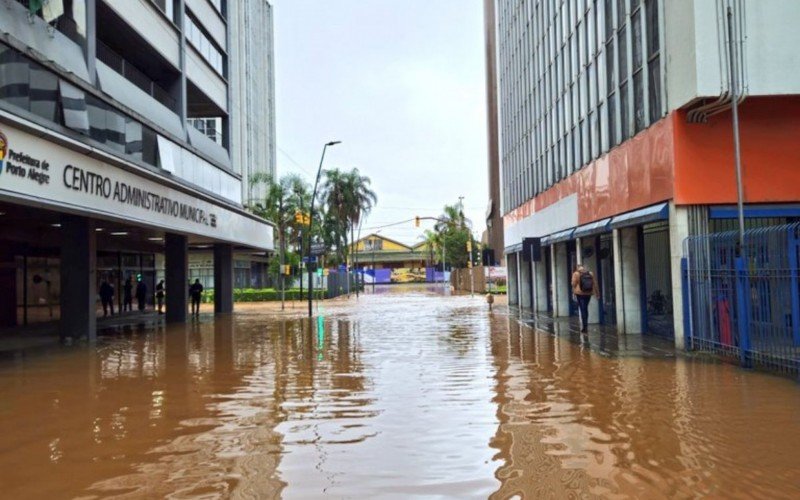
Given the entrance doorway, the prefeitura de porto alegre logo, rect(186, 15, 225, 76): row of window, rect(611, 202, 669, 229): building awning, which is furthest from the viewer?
rect(186, 15, 225, 76): row of window

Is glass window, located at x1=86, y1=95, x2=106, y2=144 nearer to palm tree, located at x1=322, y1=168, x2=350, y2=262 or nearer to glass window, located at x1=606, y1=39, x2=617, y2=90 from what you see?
glass window, located at x1=606, y1=39, x2=617, y2=90

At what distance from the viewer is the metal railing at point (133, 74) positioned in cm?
2216

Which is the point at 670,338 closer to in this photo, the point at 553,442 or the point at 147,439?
the point at 553,442

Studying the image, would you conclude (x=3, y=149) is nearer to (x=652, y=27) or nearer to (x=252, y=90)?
(x=652, y=27)

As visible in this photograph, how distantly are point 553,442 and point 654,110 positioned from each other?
1045 centimetres

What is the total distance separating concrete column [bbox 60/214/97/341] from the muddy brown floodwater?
13.8ft

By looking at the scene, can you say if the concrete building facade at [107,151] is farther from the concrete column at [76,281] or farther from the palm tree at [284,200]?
the palm tree at [284,200]

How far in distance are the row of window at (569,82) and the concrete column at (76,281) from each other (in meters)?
14.1

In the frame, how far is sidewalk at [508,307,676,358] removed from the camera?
13.8m

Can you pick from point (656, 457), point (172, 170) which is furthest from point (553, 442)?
point (172, 170)

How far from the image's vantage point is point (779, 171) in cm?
1362

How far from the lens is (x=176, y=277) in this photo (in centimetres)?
2733

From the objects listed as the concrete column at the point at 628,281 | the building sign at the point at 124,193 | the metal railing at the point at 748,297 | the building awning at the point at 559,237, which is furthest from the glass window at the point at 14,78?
the building awning at the point at 559,237

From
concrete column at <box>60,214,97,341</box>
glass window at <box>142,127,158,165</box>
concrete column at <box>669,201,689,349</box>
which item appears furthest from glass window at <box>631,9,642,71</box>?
concrete column at <box>60,214,97,341</box>
